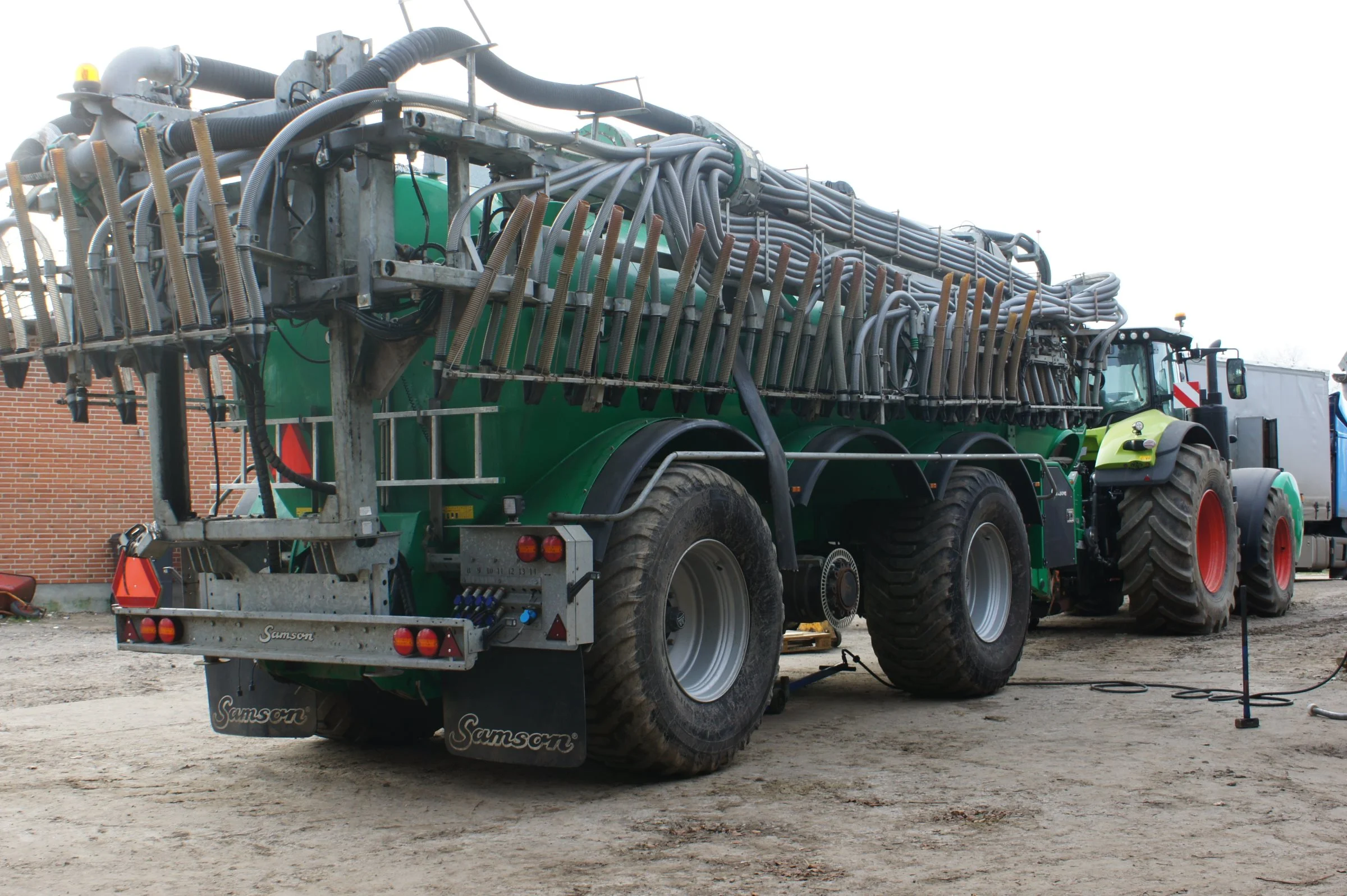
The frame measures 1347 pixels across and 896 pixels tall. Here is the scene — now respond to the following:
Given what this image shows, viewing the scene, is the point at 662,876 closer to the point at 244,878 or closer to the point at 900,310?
the point at 244,878

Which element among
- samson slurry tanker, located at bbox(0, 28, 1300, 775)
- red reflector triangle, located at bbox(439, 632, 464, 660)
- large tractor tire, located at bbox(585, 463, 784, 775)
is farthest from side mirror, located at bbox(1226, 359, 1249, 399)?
red reflector triangle, located at bbox(439, 632, 464, 660)

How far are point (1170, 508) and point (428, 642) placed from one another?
773 centimetres

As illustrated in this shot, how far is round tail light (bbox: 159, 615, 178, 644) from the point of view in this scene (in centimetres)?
561

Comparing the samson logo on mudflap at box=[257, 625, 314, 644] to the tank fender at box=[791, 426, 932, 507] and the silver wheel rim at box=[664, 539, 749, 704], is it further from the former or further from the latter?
the tank fender at box=[791, 426, 932, 507]

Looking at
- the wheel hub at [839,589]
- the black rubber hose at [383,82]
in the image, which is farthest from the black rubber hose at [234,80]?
the wheel hub at [839,589]

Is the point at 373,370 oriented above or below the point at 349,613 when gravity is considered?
above

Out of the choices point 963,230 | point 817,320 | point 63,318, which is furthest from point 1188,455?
point 63,318

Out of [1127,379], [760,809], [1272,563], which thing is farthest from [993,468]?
[1272,563]

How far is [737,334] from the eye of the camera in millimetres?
6379

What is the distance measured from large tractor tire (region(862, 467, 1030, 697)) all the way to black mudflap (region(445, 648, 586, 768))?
3034 millimetres

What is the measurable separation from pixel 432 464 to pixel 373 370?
53 centimetres

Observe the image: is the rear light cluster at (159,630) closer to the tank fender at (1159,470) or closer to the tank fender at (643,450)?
the tank fender at (643,450)

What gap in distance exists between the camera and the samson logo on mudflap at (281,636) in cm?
523

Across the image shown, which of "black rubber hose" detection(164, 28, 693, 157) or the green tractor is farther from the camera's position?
the green tractor
